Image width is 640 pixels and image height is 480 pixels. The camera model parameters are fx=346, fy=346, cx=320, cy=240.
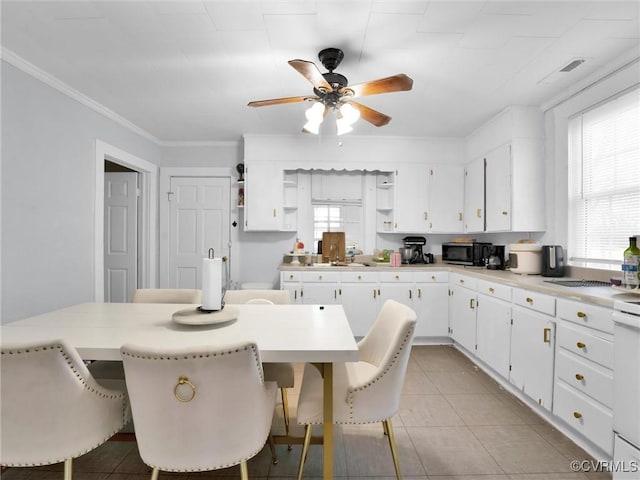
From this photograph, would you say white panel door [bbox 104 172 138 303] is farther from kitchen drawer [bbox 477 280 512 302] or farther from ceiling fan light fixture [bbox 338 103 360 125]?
kitchen drawer [bbox 477 280 512 302]

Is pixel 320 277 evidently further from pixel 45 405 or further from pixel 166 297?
pixel 45 405

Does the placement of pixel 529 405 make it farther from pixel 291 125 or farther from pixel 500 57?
pixel 291 125

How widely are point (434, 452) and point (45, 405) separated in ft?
6.21

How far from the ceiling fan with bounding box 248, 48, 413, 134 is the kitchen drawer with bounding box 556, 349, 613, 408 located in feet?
6.05

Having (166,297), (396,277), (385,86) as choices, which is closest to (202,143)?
(166,297)

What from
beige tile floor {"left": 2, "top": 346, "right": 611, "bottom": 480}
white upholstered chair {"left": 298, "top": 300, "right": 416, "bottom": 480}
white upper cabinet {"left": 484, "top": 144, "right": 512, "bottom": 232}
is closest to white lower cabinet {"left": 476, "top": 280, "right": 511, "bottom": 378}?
beige tile floor {"left": 2, "top": 346, "right": 611, "bottom": 480}

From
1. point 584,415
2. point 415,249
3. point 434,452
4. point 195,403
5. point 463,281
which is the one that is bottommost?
point 434,452

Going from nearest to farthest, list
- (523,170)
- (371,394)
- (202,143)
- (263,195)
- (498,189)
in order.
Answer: (371,394)
(523,170)
(498,189)
(263,195)
(202,143)

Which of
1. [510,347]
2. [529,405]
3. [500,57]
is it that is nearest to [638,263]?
[510,347]

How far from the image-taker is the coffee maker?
429 centimetres

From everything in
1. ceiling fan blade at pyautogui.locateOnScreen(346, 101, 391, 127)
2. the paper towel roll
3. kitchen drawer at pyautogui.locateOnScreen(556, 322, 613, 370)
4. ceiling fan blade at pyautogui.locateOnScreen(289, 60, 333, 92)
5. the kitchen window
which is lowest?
kitchen drawer at pyautogui.locateOnScreen(556, 322, 613, 370)

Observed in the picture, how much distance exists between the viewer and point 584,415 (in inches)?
75.9

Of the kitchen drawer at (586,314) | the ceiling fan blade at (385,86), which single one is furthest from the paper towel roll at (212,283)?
the kitchen drawer at (586,314)

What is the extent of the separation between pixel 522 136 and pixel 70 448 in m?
3.80
